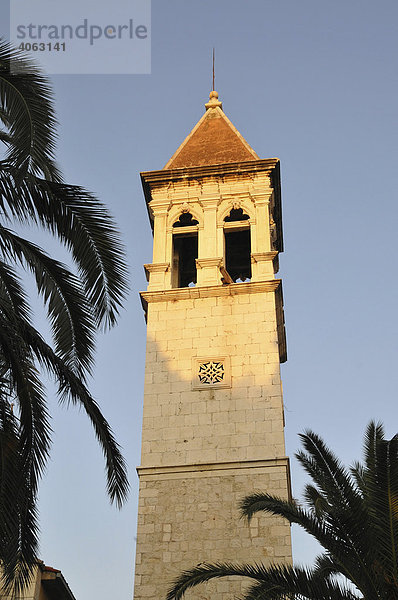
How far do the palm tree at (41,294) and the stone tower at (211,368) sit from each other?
284 inches

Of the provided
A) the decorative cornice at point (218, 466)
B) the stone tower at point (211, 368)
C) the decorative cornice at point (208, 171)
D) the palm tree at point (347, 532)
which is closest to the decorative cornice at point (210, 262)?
the stone tower at point (211, 368)

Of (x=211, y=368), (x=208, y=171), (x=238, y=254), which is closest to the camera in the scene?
(x=211, y=368)

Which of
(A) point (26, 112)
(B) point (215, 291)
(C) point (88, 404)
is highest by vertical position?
(B) point (215, 291)

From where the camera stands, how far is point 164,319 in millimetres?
22672

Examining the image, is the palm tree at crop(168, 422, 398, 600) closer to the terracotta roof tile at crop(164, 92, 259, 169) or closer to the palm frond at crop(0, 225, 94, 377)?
the palm frond at crop(0, 225, 94, 377)

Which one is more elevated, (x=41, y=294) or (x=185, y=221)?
(x=185, y=221)

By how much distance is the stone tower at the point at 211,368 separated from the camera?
1862cm

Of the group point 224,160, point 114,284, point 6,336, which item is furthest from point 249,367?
point 6,336

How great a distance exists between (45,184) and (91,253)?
1111 millimetres

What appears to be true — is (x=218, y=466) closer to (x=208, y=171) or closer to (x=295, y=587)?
(x=295, y=587)

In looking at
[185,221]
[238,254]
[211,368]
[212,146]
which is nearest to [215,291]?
[211,368]

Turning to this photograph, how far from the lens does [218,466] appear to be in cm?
Answer: 1966

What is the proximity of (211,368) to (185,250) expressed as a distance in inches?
241

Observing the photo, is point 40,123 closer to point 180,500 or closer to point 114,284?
point 114,284
